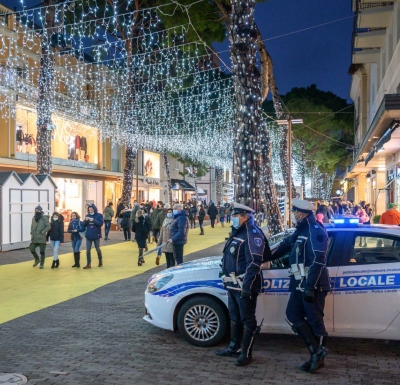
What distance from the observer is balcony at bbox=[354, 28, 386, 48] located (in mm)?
21017

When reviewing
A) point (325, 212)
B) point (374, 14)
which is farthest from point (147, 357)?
point (374, 14)

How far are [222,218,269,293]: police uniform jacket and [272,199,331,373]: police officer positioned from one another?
36cm

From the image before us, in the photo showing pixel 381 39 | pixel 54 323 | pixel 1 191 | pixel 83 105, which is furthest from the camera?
pixel 83 105

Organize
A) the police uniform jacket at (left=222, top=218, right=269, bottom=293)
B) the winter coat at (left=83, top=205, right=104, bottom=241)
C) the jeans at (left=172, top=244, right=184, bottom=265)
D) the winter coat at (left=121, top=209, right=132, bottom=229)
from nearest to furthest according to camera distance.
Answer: the police uniform jacket at (left=222, top=218, right=269, bottom=293) → the jeans at (left=172, top=244, right=184, bottom=265) → the winter coat at (left=83, top=205, right=104, bottom=241) → the winter coat at (left=121, top=209, right=132, bottom=229)

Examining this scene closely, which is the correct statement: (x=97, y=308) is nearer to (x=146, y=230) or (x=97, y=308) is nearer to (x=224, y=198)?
(x=146, y=230)

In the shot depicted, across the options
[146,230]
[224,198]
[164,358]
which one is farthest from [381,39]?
[224,198]

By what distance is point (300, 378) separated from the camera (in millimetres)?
5168

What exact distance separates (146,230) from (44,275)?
316 cm

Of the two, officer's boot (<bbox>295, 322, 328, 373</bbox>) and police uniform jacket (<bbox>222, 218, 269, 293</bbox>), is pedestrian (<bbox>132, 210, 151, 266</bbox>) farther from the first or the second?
officer's boot (<bbox>295, 322, 328, 373</bbox>)

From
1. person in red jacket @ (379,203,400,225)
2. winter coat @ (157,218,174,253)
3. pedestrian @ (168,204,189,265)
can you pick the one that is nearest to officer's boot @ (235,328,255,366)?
pedestrian @ (168,204,189,265)

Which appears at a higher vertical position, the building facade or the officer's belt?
the building facade

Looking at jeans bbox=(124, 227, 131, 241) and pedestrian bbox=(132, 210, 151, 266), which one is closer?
pedestrian bbox=(132, 210, 151, 266)

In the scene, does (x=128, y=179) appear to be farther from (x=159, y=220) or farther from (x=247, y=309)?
(x=247, y=309)

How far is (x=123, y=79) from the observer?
29.0 m
